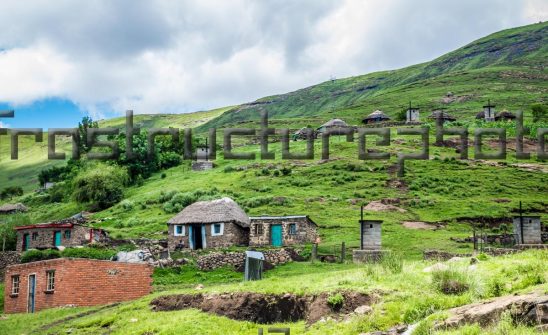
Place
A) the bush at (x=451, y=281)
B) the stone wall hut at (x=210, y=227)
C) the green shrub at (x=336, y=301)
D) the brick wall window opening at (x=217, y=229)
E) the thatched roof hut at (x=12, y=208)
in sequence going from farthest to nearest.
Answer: the thatched roof hut at (x=12, y=208), the brick wall window opening at (x=217, y=229), the stone wall hut at (x=210, y=227), the green shrub at (x=336, y=301), the bush at (x=451, y=281)

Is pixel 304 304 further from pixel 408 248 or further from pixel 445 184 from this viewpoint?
pixel 445 184

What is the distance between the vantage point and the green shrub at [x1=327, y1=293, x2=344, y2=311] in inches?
763

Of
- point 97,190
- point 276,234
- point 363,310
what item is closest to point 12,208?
point 97,190

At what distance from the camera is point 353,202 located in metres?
72.1

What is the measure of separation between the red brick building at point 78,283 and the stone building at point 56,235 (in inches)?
1000

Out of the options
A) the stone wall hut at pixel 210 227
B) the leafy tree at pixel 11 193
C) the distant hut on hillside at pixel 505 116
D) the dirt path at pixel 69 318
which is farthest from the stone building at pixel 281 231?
the leafy tree at pixel 11 193

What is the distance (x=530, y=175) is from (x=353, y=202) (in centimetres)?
2777

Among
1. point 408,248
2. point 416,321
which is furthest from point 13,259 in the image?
point 416,321

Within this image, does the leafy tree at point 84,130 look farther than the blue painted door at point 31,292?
Yes

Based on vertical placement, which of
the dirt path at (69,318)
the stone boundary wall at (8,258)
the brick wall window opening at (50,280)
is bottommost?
the stone boundary wall at (8,258)

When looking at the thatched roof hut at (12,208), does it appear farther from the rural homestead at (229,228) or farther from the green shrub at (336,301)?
the green shrub at (336,301)

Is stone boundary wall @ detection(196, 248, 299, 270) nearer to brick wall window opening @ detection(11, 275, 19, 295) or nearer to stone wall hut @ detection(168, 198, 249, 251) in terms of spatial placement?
stone wall hut @ detection(168, 198, 249, 251)

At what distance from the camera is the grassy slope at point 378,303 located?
16.9 metres

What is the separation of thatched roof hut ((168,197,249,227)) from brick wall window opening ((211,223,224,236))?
513 millimetres
